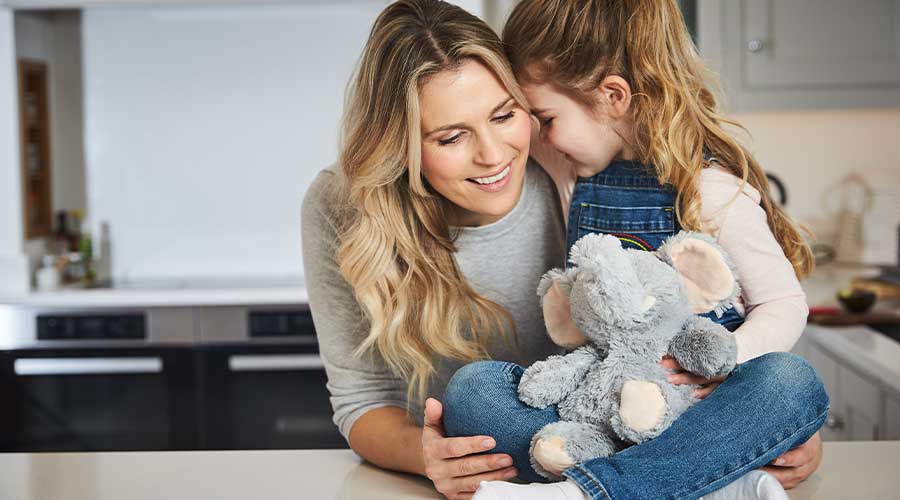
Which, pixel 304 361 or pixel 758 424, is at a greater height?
pixel 758 424

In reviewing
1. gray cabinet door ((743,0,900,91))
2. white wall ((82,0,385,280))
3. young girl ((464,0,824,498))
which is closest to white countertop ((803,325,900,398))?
young girl ((464,0,824,498))

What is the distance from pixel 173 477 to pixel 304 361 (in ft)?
5.43

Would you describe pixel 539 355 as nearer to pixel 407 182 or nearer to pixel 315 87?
pixel 407 182

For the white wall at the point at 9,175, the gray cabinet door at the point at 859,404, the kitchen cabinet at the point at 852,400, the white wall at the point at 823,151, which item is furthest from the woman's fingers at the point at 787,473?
the white wall at the point at 9,175

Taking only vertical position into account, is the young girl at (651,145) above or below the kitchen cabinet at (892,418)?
above

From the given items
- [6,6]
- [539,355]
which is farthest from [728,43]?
[6,6]

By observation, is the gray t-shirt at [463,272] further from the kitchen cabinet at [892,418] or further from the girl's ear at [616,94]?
the kitchen cabinet at [892,418]

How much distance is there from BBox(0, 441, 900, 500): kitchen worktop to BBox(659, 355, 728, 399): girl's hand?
0.16m

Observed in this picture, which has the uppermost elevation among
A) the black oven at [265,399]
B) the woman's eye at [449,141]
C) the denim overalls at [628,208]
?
the woman's eye at [449,141]

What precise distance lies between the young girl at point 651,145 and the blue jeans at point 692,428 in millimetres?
128

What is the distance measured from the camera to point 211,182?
330 cm

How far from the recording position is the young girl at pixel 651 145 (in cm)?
111

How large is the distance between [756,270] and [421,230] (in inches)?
19.4

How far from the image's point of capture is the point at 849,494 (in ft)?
3.25
